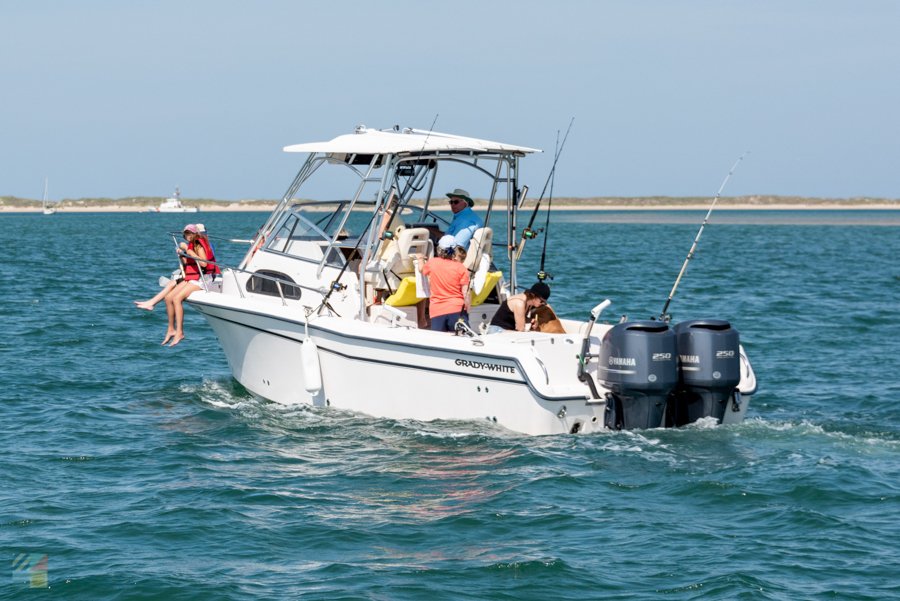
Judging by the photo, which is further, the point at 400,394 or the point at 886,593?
the point at 400,394

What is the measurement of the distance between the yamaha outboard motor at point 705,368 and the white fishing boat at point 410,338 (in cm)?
1

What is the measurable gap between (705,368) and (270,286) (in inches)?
185

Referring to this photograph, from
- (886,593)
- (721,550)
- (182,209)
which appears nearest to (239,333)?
(721,550)

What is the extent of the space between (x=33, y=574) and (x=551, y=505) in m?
3.42

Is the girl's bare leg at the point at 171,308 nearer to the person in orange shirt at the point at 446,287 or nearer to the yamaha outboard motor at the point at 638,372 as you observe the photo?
the person in orange shirt at the point at 446,287

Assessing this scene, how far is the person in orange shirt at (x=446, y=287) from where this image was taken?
880cm

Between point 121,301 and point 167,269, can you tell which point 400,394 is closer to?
point 121,301

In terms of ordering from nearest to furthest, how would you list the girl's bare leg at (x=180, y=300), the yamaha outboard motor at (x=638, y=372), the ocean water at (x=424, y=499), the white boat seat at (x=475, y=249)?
the ocean water at (x=424, y=499) < the yamaha outboard motor at (x=638, y=372) < the white boat seat at (x=475, y=249) < the girl's bare leg at (x=180, y=300)

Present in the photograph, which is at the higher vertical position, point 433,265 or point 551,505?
point 433,265

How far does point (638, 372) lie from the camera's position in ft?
25.1

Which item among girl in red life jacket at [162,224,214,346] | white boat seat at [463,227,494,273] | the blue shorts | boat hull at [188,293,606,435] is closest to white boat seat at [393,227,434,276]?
white boat seat at [463,227,494,273]

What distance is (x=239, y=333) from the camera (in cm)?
1014

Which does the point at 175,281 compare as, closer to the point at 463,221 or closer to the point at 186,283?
the point at 186,283

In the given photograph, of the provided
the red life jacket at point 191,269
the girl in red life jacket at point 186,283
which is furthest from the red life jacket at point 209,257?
the red life jacket at point 191,269
